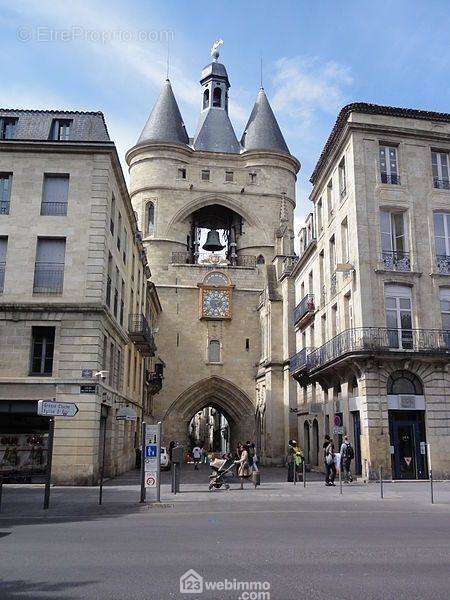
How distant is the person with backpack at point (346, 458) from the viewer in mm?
19906

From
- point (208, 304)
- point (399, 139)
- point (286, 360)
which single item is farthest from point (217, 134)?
point (399, 139)

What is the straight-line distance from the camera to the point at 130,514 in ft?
40.2

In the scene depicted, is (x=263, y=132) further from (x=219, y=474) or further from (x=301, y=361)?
(x=219, y=474)

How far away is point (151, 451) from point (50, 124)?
1347cm

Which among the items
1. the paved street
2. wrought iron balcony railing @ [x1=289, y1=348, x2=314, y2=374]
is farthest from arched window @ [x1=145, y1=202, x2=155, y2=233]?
the paved street

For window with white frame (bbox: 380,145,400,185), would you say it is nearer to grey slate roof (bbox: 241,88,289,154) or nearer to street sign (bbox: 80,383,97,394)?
street sign (bbox: 80,383,97,394)

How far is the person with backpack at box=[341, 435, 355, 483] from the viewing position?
19.9m

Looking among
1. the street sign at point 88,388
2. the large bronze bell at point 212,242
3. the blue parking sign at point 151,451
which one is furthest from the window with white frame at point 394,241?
the large bronze bell at point 212,242

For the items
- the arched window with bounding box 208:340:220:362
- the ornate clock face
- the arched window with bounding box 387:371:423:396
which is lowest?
the arched window with bounding box 387:371:423:396

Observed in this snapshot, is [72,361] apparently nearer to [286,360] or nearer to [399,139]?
[399,139]

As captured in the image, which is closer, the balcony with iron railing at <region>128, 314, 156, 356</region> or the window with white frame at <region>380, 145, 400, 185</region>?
the window with white frame at <region>380, 145, 400, 185</region>

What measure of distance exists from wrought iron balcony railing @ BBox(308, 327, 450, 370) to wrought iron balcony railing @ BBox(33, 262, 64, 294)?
10330 mm

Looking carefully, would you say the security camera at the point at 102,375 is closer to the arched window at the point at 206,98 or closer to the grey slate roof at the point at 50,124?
the grey slate roof at the point at 50,124

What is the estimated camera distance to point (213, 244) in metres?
42.7
